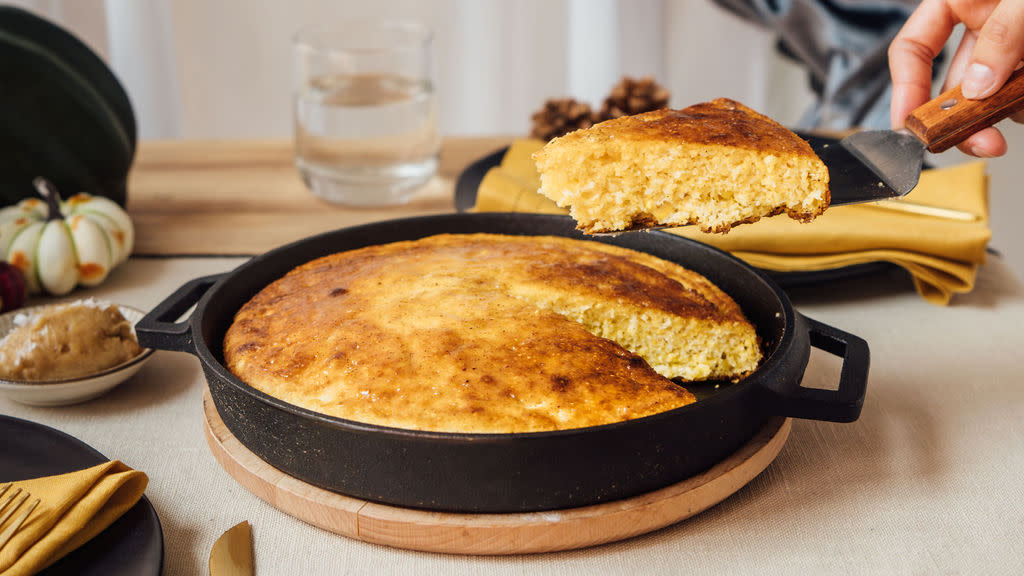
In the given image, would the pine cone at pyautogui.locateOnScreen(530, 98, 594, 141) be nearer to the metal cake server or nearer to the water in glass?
the water in glass

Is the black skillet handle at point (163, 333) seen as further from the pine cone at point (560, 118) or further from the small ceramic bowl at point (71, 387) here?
the pine cone at point (560, 118)

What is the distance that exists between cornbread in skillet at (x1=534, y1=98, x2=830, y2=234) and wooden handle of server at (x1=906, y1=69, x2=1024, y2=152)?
0.24 m

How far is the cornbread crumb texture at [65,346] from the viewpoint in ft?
5.85

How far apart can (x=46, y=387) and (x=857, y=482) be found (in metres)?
1.58

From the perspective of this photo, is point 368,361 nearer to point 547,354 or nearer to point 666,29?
point 547,354

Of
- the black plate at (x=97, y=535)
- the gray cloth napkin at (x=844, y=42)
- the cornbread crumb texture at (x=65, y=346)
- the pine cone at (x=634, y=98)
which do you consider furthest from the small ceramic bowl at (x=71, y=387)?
the gray cloth napkin at (x=844, y=42)

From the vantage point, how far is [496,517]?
1.36 metres

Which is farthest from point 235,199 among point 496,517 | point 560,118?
point 496,517

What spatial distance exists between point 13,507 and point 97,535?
0.41 feet

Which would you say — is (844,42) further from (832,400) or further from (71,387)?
(71,387)

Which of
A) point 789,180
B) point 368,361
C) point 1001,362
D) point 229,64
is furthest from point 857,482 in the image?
point 229,64

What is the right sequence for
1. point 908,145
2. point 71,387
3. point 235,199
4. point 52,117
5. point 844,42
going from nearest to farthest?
point 908,145 → point 71,387 → point 52,117 → point 235,199 → point 844,42

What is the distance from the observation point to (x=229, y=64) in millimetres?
5281

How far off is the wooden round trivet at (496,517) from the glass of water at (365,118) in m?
1.58
